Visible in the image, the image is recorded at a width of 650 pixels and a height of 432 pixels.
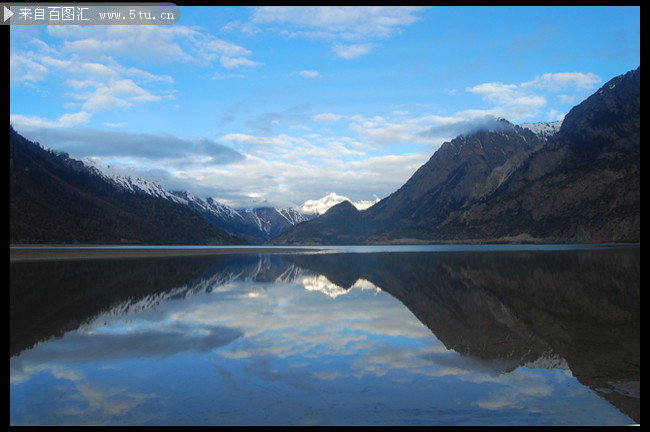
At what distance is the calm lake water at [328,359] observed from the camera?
1239cm

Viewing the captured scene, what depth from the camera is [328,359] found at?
17781mm

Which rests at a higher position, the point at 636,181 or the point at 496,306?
the point at 636,181

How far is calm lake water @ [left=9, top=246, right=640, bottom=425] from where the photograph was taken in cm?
1239

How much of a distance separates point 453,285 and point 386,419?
3048cm

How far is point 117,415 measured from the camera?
39.8 feet
